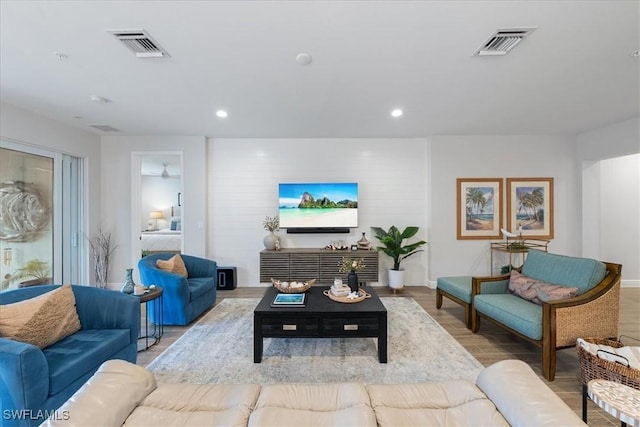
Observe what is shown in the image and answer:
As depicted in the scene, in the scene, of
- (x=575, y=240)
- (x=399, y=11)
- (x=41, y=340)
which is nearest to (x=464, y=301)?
(x=399, y=11)

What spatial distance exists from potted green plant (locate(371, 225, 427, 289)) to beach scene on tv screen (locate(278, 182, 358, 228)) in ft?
2.09

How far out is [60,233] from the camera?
466 cm

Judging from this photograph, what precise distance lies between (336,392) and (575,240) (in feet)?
20.3

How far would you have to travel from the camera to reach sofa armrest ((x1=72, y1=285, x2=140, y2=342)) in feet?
7.80

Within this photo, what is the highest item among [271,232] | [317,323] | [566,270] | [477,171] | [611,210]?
[477,171]

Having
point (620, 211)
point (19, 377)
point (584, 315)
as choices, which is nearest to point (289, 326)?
point (19, 377)

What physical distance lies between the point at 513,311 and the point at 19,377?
372cm

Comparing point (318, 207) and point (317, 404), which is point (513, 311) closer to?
point (317, 404)

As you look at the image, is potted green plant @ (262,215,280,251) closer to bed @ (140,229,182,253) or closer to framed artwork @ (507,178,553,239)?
bed @ (140,229,182,253)

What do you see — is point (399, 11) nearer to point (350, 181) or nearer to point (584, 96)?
point (584, 96)

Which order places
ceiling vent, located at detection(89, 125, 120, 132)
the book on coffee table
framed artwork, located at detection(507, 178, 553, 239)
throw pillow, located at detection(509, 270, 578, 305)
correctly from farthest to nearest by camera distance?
framed artwork, located at detection(507, 178, 553, 239), ceiling vent, located at detection(89, 125, 120, 132), the book on coffee table, throw pillow, located at detection(509, 270, 578, 305)

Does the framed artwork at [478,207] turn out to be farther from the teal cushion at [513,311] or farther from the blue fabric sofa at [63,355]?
the blue fabric sofa at [63,355]

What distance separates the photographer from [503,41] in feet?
7.80

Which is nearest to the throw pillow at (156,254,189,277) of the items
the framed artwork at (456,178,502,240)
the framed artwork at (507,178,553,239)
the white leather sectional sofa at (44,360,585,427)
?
the white leather sectional sofa at (44,360,585,427)
